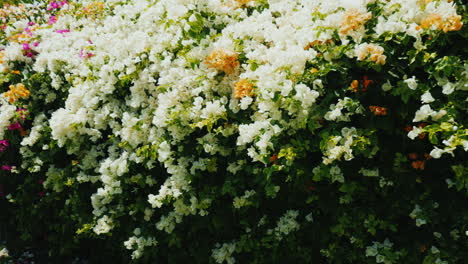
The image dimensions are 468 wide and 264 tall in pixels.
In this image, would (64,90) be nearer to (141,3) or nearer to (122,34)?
(122,34)

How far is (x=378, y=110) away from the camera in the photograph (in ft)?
8.36

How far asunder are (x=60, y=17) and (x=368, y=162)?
4.71 metres

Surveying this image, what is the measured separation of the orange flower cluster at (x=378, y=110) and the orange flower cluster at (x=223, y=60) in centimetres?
105

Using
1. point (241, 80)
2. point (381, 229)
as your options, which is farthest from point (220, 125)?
point (381, 229)

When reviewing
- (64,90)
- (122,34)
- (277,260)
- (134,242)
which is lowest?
(134,242)

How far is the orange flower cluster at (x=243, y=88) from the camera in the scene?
2.91m

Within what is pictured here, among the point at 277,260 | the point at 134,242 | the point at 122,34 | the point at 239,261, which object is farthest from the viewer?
the point at 122,34

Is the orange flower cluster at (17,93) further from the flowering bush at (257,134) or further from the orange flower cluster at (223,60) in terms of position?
the orange flower cluster at (223,60)

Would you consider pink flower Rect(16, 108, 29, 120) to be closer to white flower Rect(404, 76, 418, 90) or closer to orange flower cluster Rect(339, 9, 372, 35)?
orange flower cluster Rect(339, 9, 372, 35)

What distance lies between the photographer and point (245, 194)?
313 cm

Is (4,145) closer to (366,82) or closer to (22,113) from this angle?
(22,113)

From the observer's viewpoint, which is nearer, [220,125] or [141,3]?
[220,125]

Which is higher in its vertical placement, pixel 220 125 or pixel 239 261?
pixel 220 125

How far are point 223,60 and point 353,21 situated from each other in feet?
3.03
